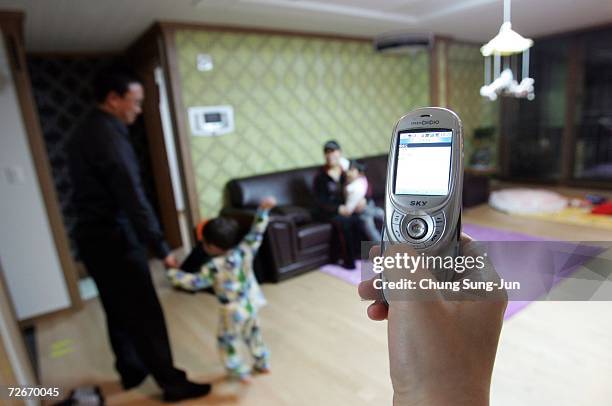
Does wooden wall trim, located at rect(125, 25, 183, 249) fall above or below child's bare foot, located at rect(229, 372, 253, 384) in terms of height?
above

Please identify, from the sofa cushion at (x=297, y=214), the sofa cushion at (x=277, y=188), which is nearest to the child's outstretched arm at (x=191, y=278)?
the sofa cushion at (x=297, y=214)

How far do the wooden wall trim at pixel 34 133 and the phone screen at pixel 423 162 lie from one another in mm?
2498

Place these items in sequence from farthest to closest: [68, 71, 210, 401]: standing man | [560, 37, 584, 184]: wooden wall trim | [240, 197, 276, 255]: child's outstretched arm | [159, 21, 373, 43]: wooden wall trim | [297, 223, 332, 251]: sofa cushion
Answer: [297, 223, 332, 251]: sofa cushion
[159, 21, 373, 43]: wooden wall trim
[240, 197, 276, 255]: child's outstretched arm
[68, 71, 210, 401]: standing man
[560, 37, 584, 184]: wooden wall trim

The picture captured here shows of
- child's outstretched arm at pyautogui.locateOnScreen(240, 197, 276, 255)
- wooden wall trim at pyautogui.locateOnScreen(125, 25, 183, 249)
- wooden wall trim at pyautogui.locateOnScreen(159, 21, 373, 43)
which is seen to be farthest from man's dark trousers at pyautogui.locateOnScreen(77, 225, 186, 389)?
wooden wall trim at pyautogui.locateOnScreen(159, 21, 373, 43)

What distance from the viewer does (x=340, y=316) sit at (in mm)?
1681

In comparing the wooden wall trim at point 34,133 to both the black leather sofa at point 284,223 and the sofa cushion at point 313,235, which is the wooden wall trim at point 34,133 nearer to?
the black leather sofa at point 284,223

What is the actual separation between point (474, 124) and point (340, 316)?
4.35ft

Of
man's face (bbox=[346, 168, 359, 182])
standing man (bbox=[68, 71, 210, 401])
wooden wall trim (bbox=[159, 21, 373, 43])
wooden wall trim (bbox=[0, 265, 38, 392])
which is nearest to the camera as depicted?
wooden wall trim (bbox=[0, 265, 38, 392])

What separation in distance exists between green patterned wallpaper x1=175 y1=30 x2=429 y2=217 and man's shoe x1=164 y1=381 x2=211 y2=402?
1.53 m

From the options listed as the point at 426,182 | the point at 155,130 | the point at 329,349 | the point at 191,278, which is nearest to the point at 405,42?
the point at 426,182

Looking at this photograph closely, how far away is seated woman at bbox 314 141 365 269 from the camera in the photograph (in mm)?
2277

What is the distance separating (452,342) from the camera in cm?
38

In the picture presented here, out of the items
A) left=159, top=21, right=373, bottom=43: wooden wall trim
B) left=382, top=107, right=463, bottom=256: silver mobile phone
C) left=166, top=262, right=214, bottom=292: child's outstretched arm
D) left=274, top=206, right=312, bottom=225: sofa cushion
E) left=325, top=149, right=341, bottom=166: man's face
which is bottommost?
left=274, top=206, right=312, bottom=225: sofa cushion

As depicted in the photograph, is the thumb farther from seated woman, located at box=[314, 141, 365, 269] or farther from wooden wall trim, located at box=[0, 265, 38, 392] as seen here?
seated woman, located at box=[314, 141, 365, 269]
